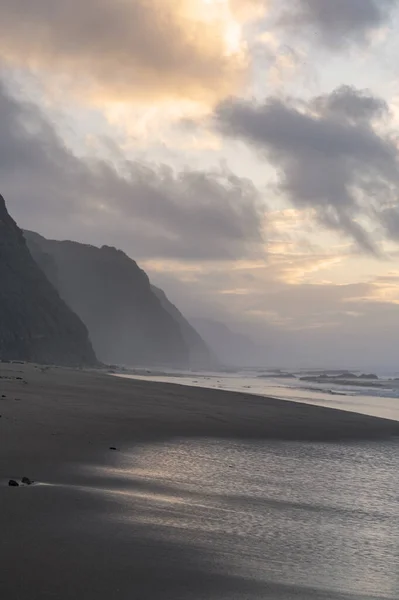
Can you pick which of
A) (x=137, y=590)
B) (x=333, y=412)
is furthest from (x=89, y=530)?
(x=333, y=412)

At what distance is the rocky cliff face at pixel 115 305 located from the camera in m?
137

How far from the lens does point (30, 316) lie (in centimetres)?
6494

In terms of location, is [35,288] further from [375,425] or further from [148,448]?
[148,448]

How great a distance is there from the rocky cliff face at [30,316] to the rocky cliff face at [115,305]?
54089mm

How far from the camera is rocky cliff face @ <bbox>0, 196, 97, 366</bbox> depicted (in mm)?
60656

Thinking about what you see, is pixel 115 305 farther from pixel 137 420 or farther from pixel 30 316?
pixel 137 420

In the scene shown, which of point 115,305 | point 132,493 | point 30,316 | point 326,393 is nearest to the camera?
point 132,493

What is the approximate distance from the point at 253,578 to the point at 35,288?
221ft

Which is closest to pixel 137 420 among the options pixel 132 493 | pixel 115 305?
pixel 132 493

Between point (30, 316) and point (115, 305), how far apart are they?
8259cm

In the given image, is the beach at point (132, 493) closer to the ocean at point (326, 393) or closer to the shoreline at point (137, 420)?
the shoreline at point (137, 420)

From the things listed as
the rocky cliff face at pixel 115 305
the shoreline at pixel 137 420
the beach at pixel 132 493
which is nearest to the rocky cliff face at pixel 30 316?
the shoreline at pixel 137 420

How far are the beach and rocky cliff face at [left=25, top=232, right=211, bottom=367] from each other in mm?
113007

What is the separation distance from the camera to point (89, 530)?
580 cm
